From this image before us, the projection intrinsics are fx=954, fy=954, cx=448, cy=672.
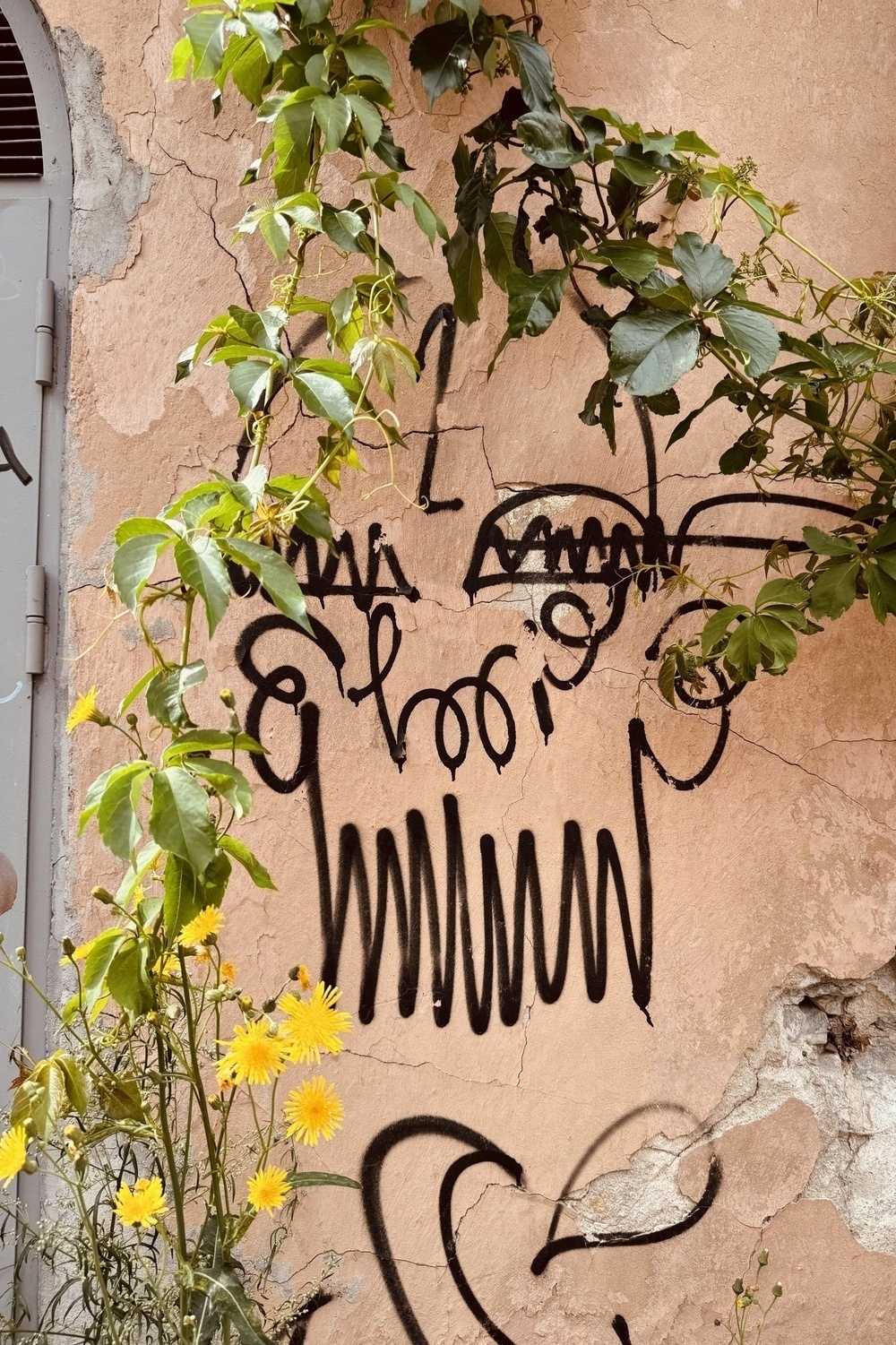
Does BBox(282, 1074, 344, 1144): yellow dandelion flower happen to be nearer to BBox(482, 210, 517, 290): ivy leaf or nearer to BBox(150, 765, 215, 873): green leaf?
BBox(150, 765, 215, 873): green leaf

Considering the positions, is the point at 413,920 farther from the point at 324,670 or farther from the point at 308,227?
the point at 308,227

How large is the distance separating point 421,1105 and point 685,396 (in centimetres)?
138

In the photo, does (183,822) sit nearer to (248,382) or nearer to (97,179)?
(248,382)

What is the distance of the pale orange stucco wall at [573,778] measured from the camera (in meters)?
1.68

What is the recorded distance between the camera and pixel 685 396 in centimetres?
181

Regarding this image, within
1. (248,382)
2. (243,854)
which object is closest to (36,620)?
(248,382)

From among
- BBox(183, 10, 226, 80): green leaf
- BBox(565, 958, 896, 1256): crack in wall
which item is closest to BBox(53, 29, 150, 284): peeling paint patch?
BBox(183, 10, 226, 80): green leaf

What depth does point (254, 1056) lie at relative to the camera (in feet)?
3.61

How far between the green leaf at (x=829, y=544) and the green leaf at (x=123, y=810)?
1122mm

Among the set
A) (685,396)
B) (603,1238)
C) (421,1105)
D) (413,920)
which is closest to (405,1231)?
(421,1105)

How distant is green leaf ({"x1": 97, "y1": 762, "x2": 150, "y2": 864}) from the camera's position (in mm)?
986

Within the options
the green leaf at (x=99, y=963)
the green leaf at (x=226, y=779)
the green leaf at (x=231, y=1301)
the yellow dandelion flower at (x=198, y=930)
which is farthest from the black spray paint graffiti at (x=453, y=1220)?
the green leaf at (x=226, y=779)

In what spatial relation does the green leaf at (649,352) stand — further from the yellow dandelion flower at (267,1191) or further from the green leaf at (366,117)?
the yellow dandelion flower at (267,1191)

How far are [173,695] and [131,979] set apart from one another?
1.03ft
